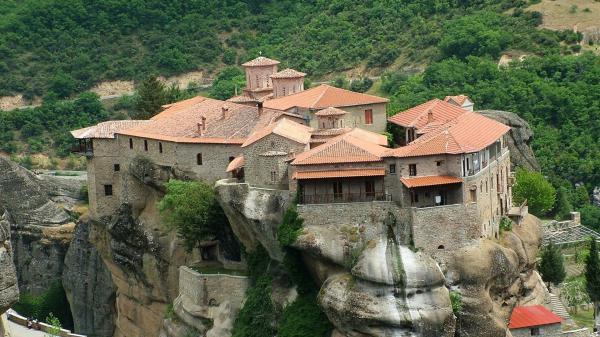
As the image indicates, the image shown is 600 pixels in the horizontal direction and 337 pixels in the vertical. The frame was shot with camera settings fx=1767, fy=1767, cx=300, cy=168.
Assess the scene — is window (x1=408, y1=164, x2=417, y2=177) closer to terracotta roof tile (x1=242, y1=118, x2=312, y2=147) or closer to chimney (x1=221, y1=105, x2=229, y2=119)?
terracotta roof tile (x1=242, y1=118, x2=312, y2=147)

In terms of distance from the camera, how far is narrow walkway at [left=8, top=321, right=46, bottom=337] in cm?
10431

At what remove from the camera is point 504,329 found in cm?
7975

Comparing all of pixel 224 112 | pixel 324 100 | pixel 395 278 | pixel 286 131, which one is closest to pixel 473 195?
pixel 395 278

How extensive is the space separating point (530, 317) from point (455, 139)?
10300 mm

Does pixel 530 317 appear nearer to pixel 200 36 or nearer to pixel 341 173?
pixel 341 173

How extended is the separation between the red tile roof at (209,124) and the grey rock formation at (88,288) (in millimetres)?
14841

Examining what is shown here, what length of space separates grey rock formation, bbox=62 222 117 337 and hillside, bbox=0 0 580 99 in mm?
35983

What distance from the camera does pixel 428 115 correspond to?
Answer: 288ft

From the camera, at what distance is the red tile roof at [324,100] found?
90.6 meters

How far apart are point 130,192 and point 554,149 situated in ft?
111

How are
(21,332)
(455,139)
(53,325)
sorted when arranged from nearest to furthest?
(455,139) → (21,332) → (53,325)

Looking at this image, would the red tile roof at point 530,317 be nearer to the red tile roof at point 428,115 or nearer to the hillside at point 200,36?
the red tile roof at point 428,115

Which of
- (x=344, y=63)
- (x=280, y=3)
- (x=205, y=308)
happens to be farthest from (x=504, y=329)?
(x=280, y=3)

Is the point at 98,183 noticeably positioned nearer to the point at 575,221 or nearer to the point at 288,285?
the point at 288,285
